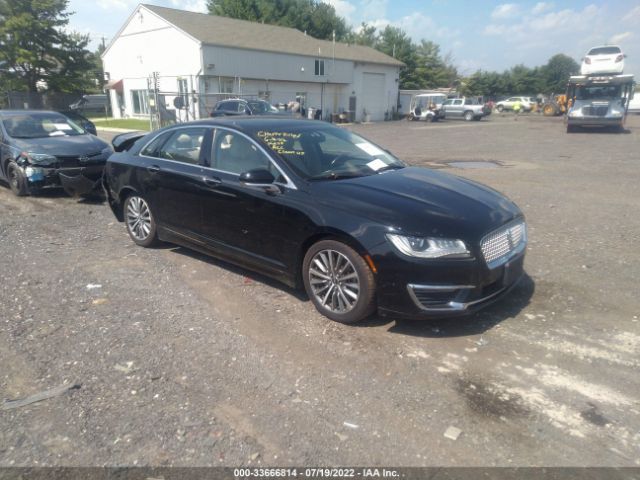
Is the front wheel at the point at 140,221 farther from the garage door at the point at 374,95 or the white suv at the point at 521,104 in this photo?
the white suv at the point at 521,104

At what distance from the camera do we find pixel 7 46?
108ft

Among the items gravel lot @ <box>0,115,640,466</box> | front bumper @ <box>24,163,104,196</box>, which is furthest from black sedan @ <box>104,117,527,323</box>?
front bumper @ <box>24,163,104,196</box>

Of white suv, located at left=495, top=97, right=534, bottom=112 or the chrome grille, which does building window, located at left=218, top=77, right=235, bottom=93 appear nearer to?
the chrome grille

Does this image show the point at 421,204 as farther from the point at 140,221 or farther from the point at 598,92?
the point at 598,92

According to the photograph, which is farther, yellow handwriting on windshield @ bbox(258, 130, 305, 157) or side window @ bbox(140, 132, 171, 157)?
side window @ bbox(140, 132, 171, 157)

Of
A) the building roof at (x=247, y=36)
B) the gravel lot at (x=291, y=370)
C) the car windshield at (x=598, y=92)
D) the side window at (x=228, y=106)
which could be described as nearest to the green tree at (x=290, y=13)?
the building roof at (x=247, y=36)

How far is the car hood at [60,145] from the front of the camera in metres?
8.61

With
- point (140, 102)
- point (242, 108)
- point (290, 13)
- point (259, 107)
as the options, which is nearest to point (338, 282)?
point (242, 108)

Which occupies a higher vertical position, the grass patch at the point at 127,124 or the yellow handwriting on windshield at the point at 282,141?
the yellow handwriting on windshield at the point at 282,141

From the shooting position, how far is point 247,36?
35.1 metres

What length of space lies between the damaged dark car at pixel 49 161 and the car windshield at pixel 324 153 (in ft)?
16.7

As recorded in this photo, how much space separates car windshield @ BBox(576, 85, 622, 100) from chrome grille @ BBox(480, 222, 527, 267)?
82.9 feet

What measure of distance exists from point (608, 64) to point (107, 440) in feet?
98.7

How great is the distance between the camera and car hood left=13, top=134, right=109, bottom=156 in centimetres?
861
